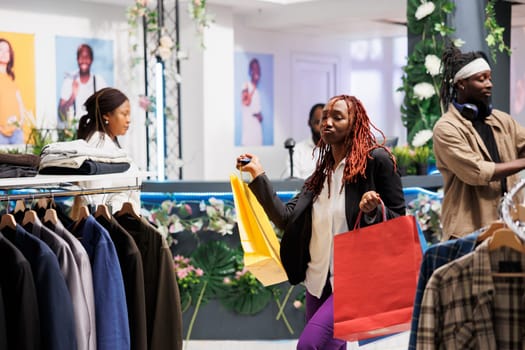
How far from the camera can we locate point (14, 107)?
770 centimetres

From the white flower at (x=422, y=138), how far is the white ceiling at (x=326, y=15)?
78.2 inches

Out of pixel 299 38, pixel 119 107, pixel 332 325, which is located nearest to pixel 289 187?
pixel 119 107

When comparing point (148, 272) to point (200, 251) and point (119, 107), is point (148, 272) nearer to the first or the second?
point (119, 107)

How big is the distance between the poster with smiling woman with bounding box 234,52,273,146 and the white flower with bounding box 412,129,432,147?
357 cm

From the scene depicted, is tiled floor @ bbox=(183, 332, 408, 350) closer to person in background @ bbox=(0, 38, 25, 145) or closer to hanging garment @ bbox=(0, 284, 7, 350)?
hanging garment @ bbox=(0, 284, 7, 350)

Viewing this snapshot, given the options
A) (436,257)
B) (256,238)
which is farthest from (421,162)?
(436,257)

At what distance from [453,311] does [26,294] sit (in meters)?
1.36

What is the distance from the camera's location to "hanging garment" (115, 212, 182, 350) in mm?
3164

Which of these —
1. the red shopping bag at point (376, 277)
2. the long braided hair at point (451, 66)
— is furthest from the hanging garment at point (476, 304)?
the long braided hair at point (451, 66)

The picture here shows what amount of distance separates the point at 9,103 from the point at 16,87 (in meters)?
0.17

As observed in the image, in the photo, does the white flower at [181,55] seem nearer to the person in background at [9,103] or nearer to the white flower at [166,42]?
the white flower at [166,42]

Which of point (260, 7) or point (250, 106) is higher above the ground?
point (260, 7)

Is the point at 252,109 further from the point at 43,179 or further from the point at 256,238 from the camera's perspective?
the point at 43,179

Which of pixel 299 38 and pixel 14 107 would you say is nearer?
pixel 14 107
